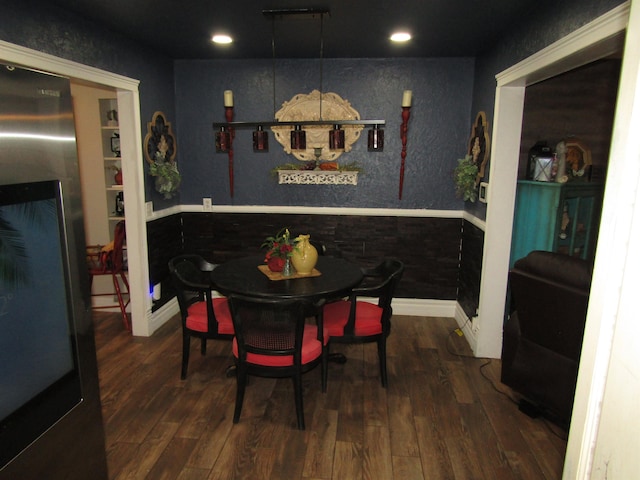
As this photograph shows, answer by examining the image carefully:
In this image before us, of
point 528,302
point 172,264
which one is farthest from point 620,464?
point 172,264

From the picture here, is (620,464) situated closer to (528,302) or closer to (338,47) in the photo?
(528,302)

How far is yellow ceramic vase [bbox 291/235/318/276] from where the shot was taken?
2.95 meters

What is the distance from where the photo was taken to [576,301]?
7.21 feet

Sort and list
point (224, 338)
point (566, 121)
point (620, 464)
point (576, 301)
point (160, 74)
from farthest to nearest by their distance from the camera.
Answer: point (160, 74) → point (566, 121) → point (224, 338) → point (576, 301) → point (620, 464)

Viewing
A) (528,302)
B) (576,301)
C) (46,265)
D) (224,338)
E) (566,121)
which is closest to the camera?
(46,265)

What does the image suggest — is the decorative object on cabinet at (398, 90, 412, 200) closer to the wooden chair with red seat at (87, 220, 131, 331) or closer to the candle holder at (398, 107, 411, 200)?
the candle holder at (398, 107, 411, 200)

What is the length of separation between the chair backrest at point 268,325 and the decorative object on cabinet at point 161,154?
1993 mm

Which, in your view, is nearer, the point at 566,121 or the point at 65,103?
the point at 65,103

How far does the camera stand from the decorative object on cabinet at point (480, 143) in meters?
3.48

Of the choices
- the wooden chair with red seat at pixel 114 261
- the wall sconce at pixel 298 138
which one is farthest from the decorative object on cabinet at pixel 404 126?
the wooden chair with red seat at pixel 114 261

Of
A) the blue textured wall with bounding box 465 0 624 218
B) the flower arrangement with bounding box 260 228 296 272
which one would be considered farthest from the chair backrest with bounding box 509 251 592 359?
the flower arrangement with bounding box 260 228 296 272

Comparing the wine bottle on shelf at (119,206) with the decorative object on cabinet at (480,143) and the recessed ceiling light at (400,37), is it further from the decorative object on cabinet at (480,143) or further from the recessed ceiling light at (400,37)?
the decorative object on cabinet at (480,143)

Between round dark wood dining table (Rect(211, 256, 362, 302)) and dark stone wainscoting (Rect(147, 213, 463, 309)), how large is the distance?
3.64ft

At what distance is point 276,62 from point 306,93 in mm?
409
